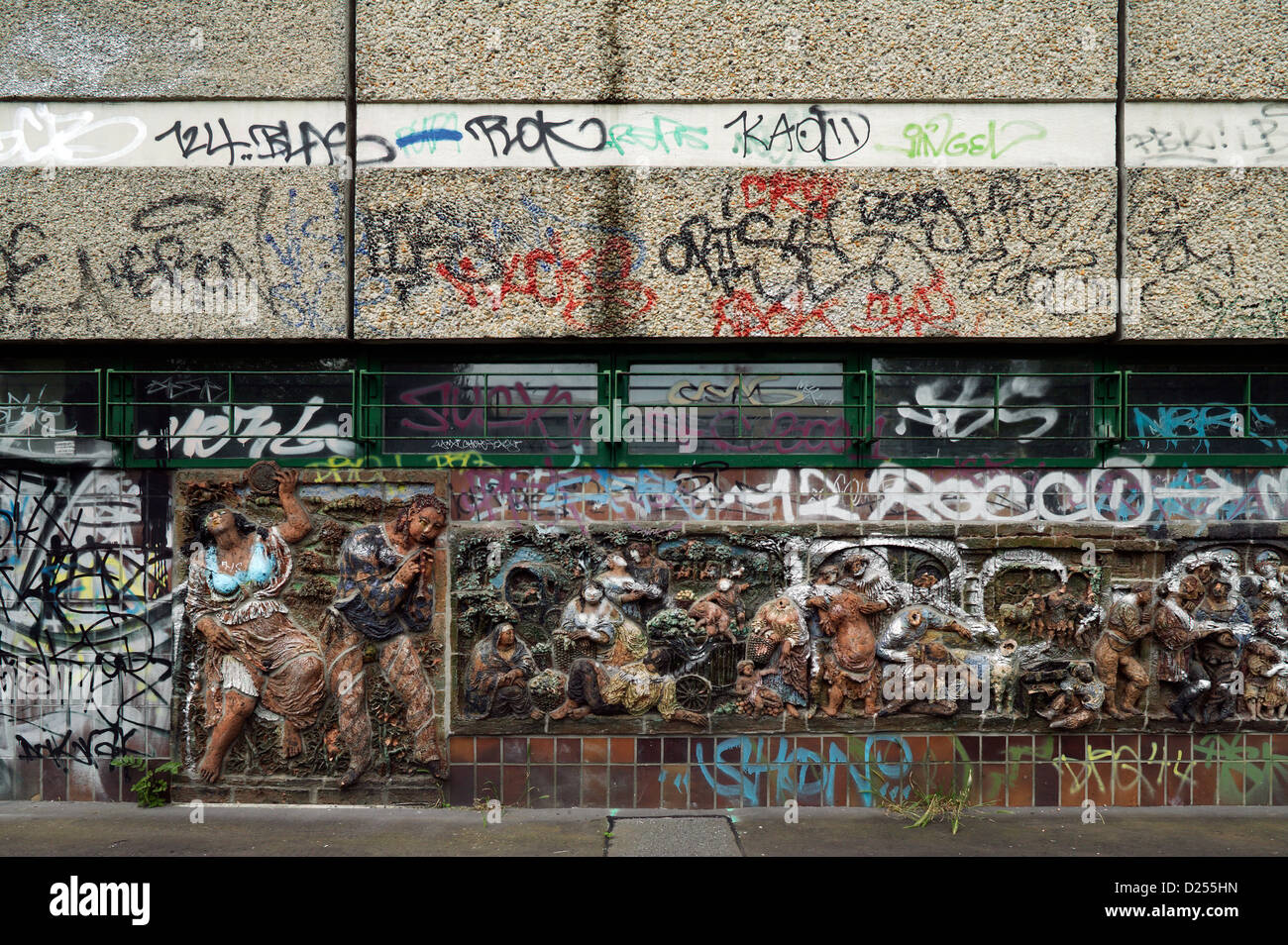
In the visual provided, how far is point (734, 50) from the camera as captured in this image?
5.92 m

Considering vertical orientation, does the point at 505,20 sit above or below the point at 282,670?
above

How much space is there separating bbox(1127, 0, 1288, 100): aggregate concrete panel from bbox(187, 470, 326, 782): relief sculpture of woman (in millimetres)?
6150

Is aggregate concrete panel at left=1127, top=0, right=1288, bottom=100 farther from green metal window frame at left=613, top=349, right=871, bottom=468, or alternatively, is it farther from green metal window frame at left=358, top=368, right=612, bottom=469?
green metal window frame at left=358, top=368, right=612, bottom=469

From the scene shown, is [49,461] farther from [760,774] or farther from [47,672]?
[760,774]

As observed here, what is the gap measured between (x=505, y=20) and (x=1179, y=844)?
6.49 metres

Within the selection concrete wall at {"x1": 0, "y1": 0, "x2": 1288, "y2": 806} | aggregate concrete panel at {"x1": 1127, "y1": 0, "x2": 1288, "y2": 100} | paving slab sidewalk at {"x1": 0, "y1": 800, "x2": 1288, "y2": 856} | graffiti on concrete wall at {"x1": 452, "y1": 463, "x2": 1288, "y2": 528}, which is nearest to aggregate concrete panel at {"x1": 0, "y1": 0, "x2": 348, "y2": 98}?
concrete wall at {"x1": 0, "y1": 0, "x2": 1288, "y2": 806}

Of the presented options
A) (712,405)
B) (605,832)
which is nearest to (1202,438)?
(712,405)

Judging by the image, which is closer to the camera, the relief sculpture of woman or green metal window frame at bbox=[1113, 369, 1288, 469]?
the relief sculpture of woman

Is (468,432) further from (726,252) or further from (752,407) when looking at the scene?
(726,252)

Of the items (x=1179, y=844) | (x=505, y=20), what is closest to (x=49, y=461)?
(x=505, y=20)

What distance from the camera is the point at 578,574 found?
19.2 feet

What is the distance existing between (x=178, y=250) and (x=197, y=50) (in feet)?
4.30

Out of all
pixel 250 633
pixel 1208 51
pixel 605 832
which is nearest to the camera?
pixel 605 832

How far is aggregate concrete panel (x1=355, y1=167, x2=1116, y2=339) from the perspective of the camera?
590 cm
